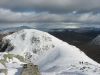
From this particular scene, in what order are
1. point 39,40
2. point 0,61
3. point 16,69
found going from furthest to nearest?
point 39,40 < point 0,61 < point 16,69

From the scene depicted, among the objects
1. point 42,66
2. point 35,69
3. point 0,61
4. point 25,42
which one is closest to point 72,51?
point 42,66

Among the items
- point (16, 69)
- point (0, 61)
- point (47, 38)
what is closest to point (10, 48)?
point (47, 38)

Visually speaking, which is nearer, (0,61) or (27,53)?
(0,61)

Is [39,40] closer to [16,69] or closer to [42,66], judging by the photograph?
[42,66]

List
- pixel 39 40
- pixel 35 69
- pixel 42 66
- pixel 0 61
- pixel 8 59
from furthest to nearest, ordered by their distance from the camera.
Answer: pixel 39 40, pixel 42 66, pixel 8 59, pixel 0 61, pixel 35 69

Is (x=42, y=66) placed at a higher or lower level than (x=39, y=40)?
lower

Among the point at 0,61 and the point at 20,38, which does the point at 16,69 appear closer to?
the point at 0,61

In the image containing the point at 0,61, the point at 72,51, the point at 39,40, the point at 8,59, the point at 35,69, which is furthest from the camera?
the point at 39,40

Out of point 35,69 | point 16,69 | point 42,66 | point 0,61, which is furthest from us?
point 42,66

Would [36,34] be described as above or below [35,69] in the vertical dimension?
above
